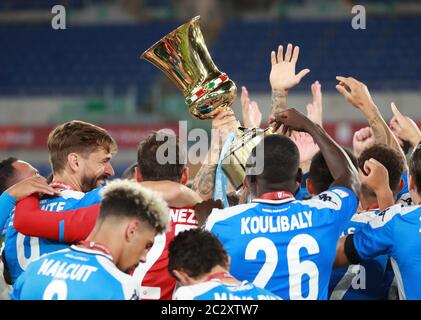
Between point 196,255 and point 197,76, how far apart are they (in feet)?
5.78

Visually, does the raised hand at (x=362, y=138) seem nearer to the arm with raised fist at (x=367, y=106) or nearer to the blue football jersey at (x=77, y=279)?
the arm with raised fist at (x=367, y=106)

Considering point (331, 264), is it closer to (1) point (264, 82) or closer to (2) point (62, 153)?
(2) point (62, 153)

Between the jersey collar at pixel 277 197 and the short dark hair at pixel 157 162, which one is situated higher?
the short dark hair at pixel 157 162

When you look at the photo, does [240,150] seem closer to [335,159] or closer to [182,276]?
[335,159]

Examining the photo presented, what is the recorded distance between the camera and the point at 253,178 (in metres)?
3.82

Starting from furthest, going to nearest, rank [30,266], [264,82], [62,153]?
[264,82]
[62,153]
[30,266]

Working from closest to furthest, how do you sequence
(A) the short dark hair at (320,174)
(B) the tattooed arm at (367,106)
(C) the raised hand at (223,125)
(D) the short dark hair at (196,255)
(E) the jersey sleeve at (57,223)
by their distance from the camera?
(D) the short dark hair at (196,255)
(E) the jersey sleeve at (57,223)
(A) the short dark hair at (320,174)
(C) the raised hand at (223,125)
(B) the tattooed arm at (367,106)

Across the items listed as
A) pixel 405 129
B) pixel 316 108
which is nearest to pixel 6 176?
pixel 316 108

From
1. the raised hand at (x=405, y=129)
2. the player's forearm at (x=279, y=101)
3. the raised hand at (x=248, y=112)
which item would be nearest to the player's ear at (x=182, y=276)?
the player's forearm at (x=279, y=101)

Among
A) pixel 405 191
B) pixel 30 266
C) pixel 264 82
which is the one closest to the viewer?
pixel 30 266

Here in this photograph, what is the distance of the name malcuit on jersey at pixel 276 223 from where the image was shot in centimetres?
368

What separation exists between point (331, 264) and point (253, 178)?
55 centimetres

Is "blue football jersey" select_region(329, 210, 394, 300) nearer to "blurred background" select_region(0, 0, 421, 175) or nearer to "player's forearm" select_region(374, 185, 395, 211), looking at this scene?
"player's forearm" select_region(374, 185, 395, 211)

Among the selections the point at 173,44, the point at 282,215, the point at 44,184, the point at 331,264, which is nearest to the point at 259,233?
the point at 282,215
